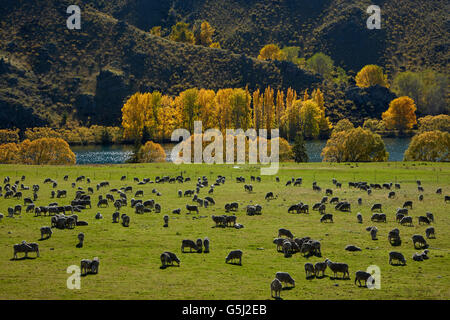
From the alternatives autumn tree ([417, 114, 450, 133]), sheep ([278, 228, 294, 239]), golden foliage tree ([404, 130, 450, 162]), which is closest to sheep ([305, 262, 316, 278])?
sheep ([278, 228, 294, 239])

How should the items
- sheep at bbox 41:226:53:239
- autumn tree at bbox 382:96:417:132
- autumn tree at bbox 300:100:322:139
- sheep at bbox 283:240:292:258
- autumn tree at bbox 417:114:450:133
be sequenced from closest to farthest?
sheep at bbox 283:240:292:258 → sheep at bbox 41:226:53:239 → autumn tree at bbox 417:114:450:133 → autumn tree at bbox 300:100:322:139 → autumn tree at bbox 382:96:417:132

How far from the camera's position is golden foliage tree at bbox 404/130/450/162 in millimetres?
89906

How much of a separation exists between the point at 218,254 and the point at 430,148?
73.0 meters

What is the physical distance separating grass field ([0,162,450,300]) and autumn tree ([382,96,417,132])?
13211 cm

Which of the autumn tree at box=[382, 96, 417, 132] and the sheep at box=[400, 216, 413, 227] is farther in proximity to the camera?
the autumn tree at box=[382, 96, 417, 132]

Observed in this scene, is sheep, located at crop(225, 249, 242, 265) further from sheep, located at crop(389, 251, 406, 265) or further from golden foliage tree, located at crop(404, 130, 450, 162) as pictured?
golden foliage tree, located at crop(404, 130, 450, 162)

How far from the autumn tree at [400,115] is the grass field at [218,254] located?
132108 millimetres

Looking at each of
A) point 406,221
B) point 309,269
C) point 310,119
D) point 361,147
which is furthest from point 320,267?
point 310,119

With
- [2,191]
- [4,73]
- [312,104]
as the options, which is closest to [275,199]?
[2,191]

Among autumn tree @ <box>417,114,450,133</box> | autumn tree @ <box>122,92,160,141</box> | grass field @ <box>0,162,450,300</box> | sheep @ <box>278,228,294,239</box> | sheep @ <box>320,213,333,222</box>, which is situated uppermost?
autumn tree @ <box>122,92,160,141</box>

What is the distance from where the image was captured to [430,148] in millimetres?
90688

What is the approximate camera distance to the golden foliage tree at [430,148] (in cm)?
8991

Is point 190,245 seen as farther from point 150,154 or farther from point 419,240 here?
point 150,154
